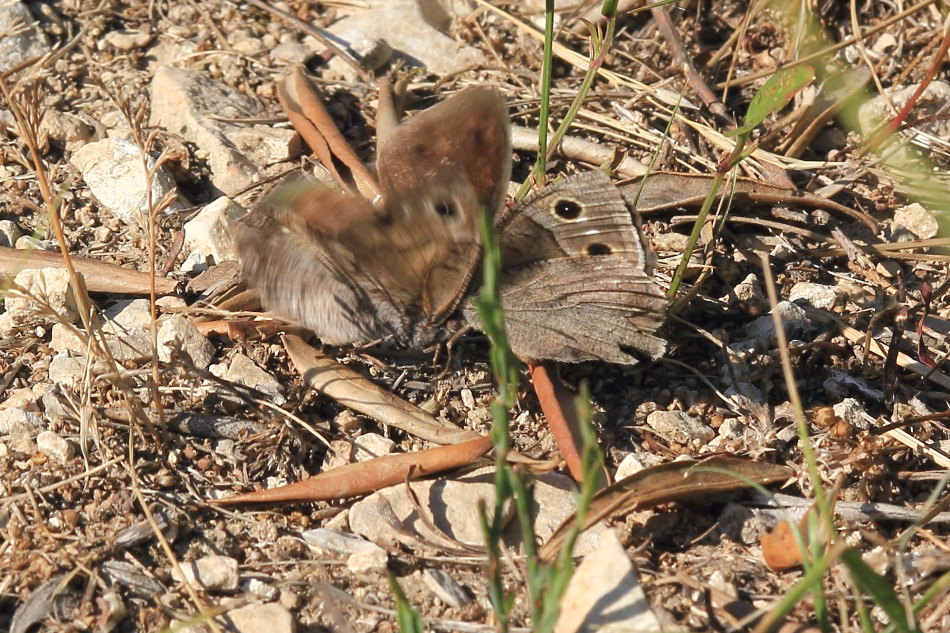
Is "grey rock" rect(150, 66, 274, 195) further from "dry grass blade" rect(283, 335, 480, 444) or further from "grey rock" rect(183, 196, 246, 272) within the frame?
"dry grass blade" rect(283, 335, 480, 444)

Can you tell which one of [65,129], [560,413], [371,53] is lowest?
[560,413]

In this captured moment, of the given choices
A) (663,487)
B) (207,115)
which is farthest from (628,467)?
(207,115)

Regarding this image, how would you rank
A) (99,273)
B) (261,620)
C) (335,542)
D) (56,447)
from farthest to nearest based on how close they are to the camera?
(99,273) → (56,447) → (335,542) → (261,620)

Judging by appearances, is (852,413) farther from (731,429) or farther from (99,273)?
(99,273)

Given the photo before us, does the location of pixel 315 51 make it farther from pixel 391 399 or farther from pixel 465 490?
pixel 465 490

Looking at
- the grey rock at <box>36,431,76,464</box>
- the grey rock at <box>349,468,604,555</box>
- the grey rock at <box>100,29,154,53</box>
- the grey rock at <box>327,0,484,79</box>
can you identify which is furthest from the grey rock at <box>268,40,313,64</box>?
the grey rock at <box>349,468,604,555</box>

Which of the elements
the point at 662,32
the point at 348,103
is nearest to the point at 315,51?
the point at 348,103
